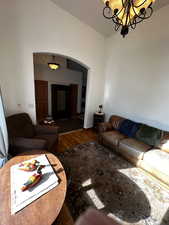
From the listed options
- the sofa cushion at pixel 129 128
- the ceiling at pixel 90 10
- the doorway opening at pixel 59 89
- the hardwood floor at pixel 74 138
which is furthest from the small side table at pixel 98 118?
the ceiling at pixel 90 10

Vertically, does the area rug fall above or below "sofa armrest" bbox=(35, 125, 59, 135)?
below

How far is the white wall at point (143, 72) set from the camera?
2500 millimetres

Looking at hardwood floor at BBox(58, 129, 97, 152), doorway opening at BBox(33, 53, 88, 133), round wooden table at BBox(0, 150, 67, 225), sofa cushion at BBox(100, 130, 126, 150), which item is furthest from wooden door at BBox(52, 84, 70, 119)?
round wooden table at BBox(0, 150, 67, 225)

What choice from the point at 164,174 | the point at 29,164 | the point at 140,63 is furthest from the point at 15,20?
the point at 164,174

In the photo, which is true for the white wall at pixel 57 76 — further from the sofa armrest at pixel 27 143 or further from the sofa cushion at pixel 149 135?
the sofa cushion at pixel 149 135

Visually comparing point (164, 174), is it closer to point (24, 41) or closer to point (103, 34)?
point (24, 41)

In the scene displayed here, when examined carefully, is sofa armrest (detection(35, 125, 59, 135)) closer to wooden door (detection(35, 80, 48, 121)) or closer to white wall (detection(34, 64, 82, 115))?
wooden door (detection(35, 80, 48, 121))

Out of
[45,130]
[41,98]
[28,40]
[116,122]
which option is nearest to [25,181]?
[45,130]

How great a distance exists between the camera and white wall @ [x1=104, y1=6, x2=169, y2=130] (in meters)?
2.50

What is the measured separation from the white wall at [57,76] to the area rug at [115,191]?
391 cm

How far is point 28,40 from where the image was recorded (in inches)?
97.8

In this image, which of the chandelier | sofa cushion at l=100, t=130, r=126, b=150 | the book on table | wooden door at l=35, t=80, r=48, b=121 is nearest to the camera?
the book on table

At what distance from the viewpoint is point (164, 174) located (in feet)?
6.14

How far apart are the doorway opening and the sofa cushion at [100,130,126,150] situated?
68.2 inches
